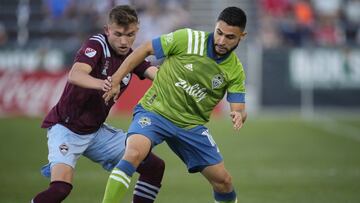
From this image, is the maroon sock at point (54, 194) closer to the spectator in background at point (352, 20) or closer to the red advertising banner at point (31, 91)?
the red advertising banner at point (31, 91)

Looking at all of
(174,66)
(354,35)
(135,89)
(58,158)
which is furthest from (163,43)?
(354,35)

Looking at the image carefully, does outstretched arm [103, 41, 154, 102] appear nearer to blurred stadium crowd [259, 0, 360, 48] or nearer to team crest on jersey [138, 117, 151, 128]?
team crest on jersey [138, 117, 151, 128]

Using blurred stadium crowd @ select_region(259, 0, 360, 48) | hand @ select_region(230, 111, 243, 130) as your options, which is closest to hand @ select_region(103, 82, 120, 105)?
hand @ select_region(230, 111, 243, 130)

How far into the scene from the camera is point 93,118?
8.66 metres

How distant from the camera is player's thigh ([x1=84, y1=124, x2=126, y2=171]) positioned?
8.76m

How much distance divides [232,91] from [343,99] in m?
16.4

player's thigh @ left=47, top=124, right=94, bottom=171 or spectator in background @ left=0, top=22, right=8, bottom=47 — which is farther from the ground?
spectator in background @ left=0, top=22, right=8, bottom=47

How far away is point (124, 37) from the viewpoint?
8445mm

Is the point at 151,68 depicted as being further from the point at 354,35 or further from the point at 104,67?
the point at 354,35

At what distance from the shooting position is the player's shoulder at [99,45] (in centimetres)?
847

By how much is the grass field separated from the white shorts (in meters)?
1.94

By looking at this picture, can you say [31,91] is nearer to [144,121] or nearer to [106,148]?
[106,148]

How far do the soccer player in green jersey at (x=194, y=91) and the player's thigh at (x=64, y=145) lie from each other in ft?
2.02

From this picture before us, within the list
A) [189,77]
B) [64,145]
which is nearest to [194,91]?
[189,77]
